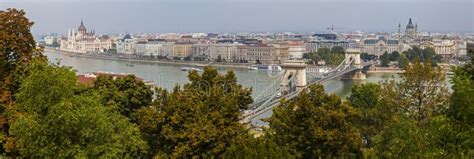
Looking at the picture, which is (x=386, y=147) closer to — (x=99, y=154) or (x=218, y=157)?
(x=218, y=157)

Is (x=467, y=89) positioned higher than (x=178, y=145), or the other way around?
(x=467, y=89)

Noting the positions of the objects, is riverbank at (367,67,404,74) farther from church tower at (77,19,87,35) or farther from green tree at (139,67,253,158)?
church tower at (77,19,87,35)

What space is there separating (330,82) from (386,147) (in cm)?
1619

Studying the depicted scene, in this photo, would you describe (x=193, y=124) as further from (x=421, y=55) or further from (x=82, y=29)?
(x=82, y=29)

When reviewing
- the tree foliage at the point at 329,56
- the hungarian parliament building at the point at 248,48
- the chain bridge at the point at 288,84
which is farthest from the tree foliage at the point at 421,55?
the chain bridge at the point at 288,84

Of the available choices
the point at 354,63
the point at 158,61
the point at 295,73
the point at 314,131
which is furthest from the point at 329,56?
the point at 314,131

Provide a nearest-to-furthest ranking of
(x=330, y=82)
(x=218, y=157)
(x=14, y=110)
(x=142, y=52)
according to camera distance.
→ (x=14, y=110), (x=218, y=157), (x=330, y=82), (x=142, y=52)

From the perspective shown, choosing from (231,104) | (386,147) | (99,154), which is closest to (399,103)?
(386,147)

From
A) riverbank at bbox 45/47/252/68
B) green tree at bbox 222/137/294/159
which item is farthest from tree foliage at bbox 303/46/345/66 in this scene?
green tree at bbox 222/137/294/159

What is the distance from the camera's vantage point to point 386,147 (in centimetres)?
465

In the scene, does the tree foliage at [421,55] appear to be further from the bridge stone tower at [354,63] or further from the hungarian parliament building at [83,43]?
the hungarian parliament building at [83,43]

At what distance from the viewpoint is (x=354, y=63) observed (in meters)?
25.0

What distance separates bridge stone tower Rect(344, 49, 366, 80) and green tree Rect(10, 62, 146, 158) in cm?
1965

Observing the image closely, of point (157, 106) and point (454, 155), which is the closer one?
point (454, 155)
